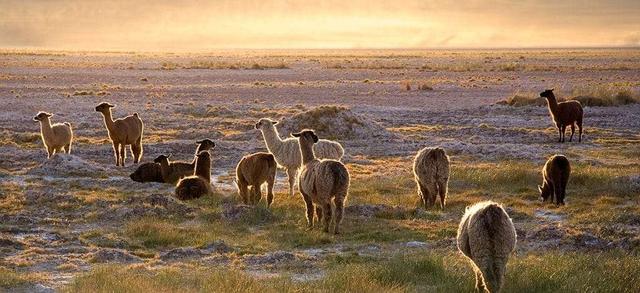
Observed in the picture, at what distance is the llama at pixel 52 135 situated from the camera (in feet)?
67.4

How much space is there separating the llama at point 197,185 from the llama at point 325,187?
10.00 ft

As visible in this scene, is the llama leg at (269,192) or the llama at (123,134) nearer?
the llama leg at (269,192)

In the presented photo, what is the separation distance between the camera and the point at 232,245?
1183 cm

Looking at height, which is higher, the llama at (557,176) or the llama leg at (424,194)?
the llama at (557,176)

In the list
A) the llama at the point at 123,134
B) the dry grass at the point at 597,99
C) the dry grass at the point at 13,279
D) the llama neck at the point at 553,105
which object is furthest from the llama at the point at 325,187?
the dry grass at the point at 597,99

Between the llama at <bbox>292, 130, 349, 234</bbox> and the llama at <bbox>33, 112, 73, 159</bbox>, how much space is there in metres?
9.79

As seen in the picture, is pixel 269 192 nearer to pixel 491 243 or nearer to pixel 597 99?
pixel 491 243

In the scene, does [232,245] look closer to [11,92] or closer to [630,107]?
[630,107]

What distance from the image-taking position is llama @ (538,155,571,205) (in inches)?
572

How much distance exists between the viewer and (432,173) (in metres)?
14.2

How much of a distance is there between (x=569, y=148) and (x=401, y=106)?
16.3 meters

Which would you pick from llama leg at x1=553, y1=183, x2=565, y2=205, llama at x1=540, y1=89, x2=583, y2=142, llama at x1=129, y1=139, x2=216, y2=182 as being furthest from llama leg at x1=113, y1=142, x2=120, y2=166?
llama at x1=540, y1=89, x2=583, y2=142

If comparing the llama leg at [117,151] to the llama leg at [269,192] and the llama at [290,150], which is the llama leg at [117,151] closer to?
the llama at [290,150]

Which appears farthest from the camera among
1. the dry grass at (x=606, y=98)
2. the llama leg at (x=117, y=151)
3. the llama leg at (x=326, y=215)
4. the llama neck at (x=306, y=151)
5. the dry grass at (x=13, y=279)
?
the dry grass at (x=606, y=98)
